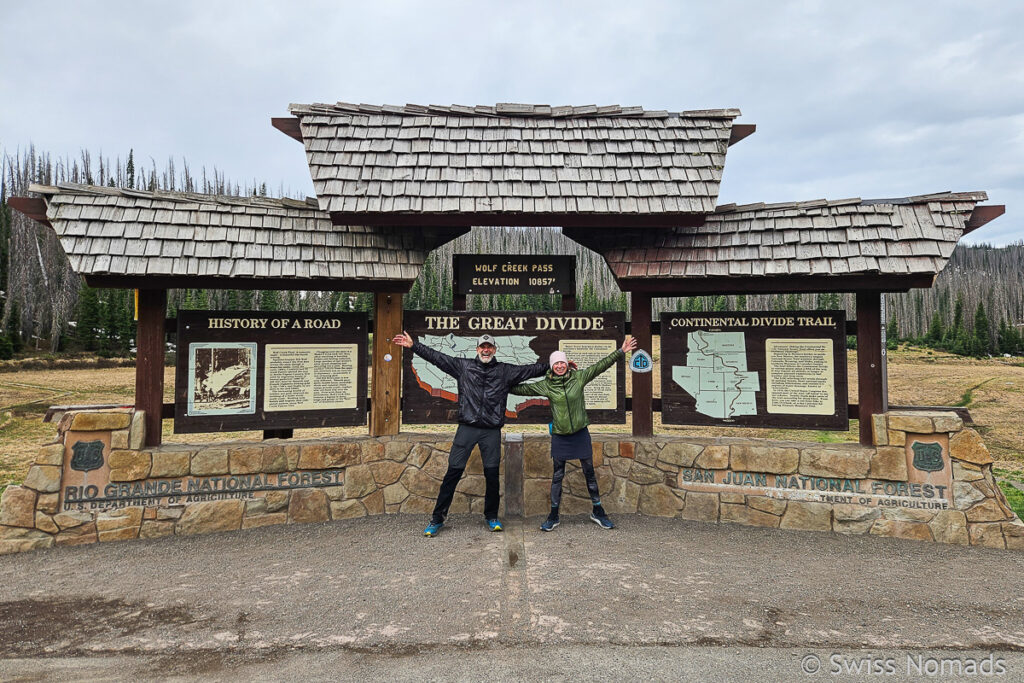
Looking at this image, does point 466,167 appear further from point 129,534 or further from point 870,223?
point 129,534

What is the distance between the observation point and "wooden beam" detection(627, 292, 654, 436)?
6.07 meters

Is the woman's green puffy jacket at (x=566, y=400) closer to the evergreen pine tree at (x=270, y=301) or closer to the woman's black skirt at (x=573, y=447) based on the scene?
the woman's black skirt at (x=573, y=447)

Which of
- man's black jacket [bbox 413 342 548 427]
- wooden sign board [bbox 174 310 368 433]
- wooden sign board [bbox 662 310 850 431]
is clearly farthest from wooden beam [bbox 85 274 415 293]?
wooden sign board [bbox 662 310 850 431]

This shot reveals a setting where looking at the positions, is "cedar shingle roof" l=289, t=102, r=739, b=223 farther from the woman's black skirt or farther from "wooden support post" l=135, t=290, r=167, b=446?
the woman's black skirt

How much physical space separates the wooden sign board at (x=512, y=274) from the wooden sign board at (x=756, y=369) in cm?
137

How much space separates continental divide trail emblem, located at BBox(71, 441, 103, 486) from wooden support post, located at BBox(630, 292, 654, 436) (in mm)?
5833

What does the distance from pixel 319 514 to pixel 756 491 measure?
190 inches

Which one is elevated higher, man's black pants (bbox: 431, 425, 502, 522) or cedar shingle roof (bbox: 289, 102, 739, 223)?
cedar shingle roof (bbox: 289, 102, 739, 223)

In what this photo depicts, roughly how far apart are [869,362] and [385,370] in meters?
5.42

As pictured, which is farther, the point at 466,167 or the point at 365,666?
the point at 466,167

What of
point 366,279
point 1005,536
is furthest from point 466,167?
point 1005,536

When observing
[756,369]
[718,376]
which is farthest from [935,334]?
[718,376]

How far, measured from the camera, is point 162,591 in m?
4.07

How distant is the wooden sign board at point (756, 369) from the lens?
5762 millimetres
